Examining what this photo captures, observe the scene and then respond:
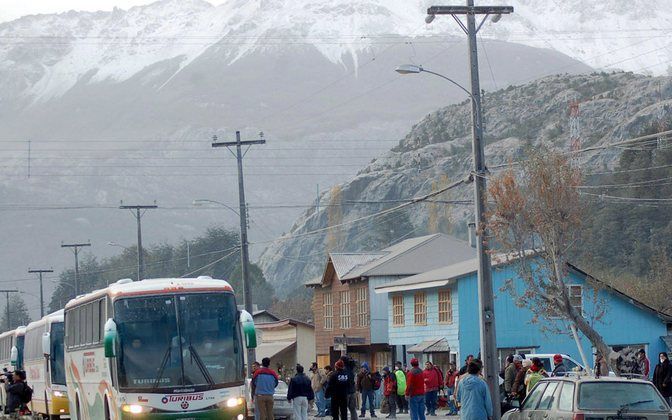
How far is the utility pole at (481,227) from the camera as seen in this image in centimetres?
3005

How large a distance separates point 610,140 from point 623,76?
37350mm

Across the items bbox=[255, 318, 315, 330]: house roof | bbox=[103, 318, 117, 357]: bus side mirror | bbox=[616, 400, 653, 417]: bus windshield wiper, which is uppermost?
bbox=[255, 318, 315, 330]: house roof

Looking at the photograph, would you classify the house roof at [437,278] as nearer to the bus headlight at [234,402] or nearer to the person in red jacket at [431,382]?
the person in red jacket at [431,382]

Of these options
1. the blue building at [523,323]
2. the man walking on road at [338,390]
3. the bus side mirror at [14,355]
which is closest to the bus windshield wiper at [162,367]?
the man walking on road at [338,390]

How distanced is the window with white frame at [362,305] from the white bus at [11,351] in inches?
672

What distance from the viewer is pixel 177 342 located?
79.2 feet

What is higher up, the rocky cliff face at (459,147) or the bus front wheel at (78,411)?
the rocky cliff face at (459,147)

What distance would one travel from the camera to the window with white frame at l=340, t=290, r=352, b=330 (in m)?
64.8

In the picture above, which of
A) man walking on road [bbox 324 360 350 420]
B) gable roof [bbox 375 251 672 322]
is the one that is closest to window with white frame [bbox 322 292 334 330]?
gable roof [bbox 375 251 672 322]

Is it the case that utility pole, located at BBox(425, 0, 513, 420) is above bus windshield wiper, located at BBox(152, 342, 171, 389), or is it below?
above

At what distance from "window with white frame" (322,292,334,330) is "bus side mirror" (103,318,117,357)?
43.8 m

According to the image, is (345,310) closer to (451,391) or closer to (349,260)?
(349,260)

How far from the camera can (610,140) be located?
5423 inches

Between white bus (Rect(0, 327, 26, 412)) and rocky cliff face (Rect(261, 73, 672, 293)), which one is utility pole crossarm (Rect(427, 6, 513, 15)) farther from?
rocky cliff face (Rect(261, 73, 672, 293))
